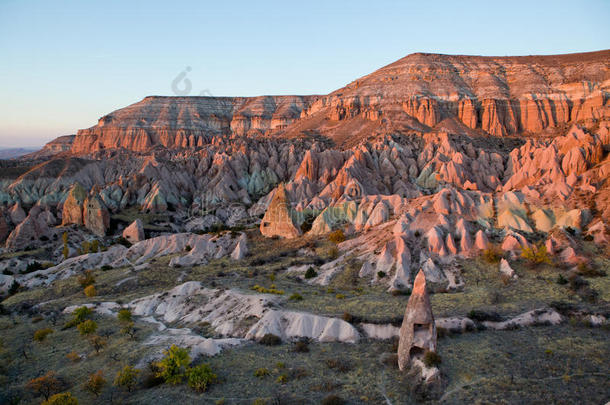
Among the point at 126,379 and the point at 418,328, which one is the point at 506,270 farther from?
the point at 126,379

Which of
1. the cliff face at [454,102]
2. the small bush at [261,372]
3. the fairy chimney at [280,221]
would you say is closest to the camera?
the small bush at [261,372]

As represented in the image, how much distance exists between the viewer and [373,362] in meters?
19.5

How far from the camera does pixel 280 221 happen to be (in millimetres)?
51125

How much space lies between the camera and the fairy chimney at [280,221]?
50.1 metres

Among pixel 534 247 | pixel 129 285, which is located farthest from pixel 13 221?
pixel 534 247

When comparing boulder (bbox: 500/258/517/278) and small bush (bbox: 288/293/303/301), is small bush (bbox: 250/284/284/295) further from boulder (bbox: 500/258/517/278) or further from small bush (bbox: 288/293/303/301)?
boulder (bbox: 500/258/517/278)

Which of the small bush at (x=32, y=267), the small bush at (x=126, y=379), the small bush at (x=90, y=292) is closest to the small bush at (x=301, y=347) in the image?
the small bush at (x=126, y=379)

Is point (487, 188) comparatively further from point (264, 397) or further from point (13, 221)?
point (13, 221)

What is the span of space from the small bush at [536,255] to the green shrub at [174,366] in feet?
87.2

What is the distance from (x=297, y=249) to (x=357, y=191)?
938 inches

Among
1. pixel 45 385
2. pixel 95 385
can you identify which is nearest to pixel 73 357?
pixel 45 385

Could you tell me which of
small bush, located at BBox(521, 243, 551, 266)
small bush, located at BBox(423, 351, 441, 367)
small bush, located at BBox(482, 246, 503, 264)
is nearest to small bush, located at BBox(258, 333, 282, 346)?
small bush, located at BBox(423, 351, 441, 367)

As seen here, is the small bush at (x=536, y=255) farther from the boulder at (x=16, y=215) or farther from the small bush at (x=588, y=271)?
the boulder at (x=16, y=215)

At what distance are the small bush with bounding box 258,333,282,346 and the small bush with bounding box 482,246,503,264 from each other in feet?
62.2
